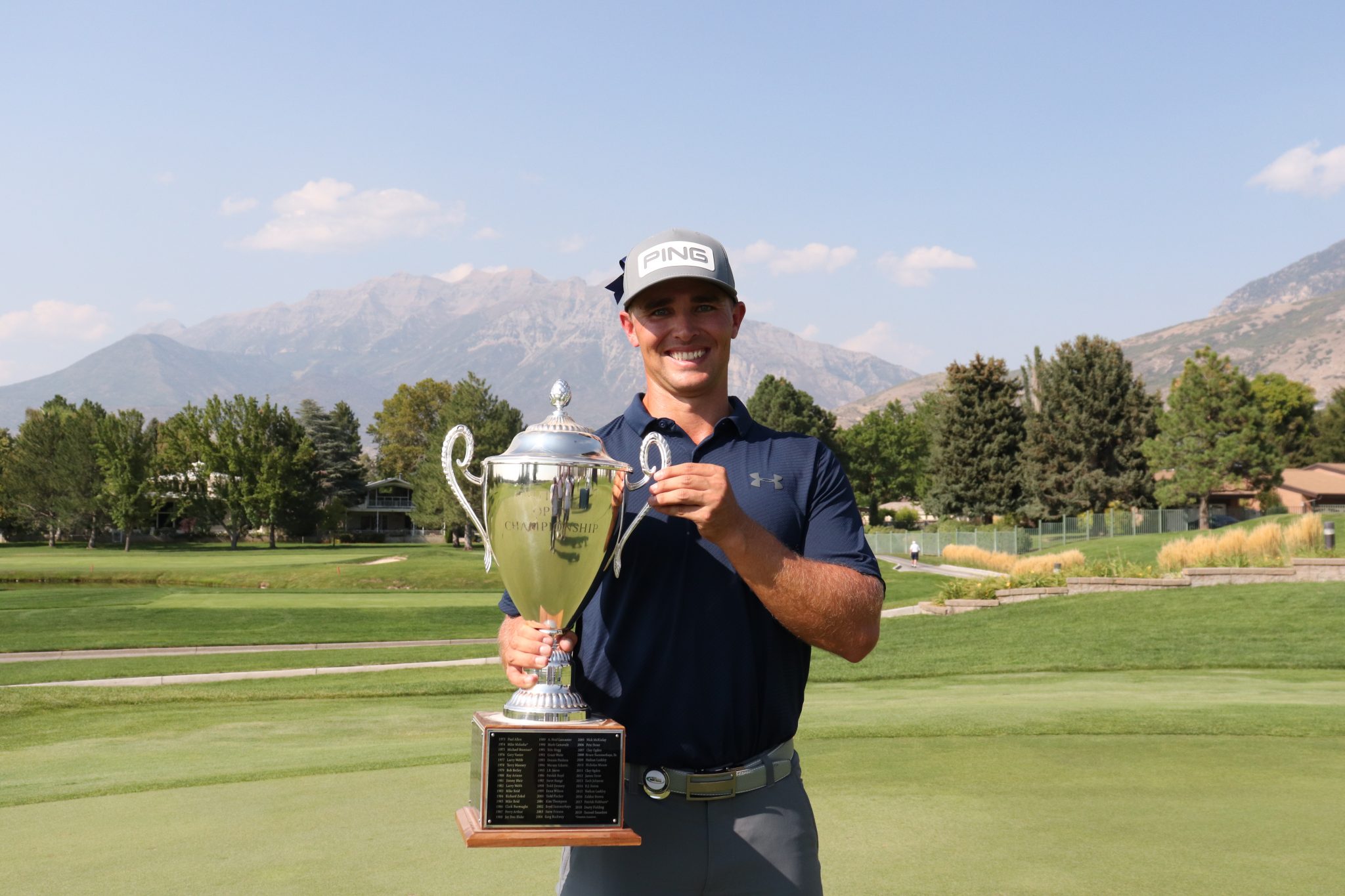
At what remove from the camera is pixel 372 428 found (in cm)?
10994

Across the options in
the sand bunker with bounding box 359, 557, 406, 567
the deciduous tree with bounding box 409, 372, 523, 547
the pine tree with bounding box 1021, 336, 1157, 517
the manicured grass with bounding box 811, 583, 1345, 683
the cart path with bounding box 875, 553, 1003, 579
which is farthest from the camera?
the deciduous tree with bounding box 409, 372, 523, 547

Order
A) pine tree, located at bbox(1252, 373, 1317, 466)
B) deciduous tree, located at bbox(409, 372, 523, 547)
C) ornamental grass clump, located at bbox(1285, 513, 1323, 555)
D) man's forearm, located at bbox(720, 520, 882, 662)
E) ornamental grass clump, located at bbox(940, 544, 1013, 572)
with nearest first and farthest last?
man's forearm, located at bbox(720, 520, 882, 662)
ornamental grass clump, located at bbox(1285, 513, 1323, 555)
ornamental grass clump, located at bbox(940, 544, 1013, 572)
deciduous tree, located at bbox(409, 372, 523, 547)
pine tree, located at bbox(1252, 373, 1317, 466)

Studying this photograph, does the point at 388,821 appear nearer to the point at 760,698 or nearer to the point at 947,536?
the point at 760,698

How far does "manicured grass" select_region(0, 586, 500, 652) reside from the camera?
2169cm

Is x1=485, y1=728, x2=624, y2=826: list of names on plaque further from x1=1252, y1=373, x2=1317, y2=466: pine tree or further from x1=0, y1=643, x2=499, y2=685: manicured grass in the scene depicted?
x1=1252, y1=373, x2=1317, y2=466: pine tree

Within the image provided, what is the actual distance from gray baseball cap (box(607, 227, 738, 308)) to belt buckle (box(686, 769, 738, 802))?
1198 mm

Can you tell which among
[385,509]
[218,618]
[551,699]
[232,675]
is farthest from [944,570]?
[385,509]

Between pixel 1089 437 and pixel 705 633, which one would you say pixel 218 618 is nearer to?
pixel 705 633

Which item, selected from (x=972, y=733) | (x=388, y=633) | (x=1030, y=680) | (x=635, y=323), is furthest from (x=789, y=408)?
(x=635, y=323)

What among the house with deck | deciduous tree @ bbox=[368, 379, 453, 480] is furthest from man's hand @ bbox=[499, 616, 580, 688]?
deciduous tree @ bbox=[368, 379, 453, 480]

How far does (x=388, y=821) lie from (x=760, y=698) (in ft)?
12.0

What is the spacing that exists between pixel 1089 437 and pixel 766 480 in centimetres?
5745

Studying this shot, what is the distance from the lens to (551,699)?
258cm

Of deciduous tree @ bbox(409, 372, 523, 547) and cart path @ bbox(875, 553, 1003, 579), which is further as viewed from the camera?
deciduous tree @ bbox(409, 372, 523, 547)
